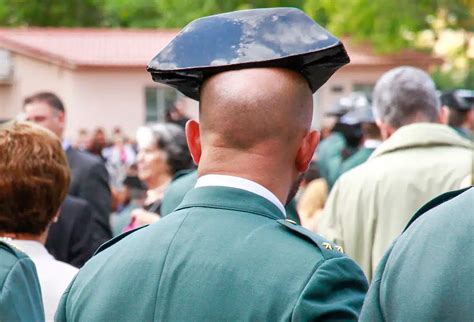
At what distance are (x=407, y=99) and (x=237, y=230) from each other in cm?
315

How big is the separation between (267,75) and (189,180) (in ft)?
8.25

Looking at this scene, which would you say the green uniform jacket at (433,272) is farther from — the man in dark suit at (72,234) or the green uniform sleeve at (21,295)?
the man in dark suit at (72,234)

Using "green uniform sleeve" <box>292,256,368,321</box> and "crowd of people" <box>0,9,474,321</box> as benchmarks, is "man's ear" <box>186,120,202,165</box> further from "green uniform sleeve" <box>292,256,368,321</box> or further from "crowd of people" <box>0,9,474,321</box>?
"green uniform sleeve" <box>292,256,368,321</box>

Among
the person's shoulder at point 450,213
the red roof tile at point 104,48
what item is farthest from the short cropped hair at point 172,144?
the red roof tile at point 104,48

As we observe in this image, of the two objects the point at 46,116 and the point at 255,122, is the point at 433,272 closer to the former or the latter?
the point at 255,122

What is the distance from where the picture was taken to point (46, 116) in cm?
714

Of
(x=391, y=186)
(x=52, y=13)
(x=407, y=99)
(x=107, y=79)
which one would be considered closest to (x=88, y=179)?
(x=407, y=99)

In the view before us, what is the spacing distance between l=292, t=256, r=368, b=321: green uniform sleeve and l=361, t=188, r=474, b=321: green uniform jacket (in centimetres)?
5

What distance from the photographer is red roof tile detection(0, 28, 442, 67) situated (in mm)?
36094

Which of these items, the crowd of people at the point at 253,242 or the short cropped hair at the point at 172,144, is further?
the short cropped hair at the point at 172,144

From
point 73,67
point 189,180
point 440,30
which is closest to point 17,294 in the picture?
point 189,180

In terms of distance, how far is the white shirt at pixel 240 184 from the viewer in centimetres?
258

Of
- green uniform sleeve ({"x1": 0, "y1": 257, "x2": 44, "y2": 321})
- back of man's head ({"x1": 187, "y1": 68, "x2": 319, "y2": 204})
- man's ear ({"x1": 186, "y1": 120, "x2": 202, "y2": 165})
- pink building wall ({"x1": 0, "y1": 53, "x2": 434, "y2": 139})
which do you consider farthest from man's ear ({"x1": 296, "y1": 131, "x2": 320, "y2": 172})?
pink building wall ({"x1": 0, "y1": 53, "x2": 434, "y2": 139})

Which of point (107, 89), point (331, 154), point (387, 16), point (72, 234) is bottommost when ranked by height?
point (107, 89)
